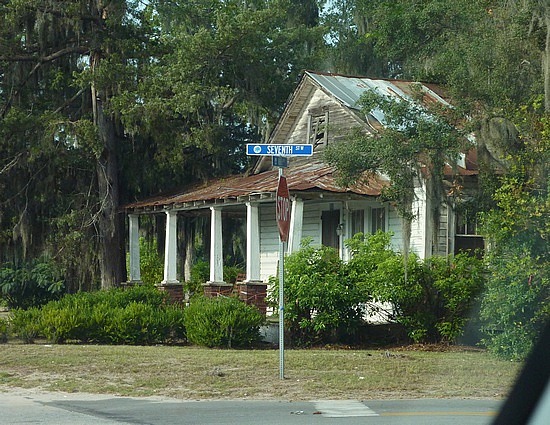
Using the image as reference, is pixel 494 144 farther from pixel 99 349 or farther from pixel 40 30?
pixel 40 30

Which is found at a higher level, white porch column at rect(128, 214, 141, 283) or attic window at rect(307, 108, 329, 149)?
attic window at rect(307, 108, 329, 149)

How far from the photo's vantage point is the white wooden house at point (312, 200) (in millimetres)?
19281

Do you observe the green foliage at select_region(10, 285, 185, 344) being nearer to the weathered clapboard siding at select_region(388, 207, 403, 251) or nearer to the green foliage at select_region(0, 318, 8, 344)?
the green foliage at select_region(0, 318, 8, 344)

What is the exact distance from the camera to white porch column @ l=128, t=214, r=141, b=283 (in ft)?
85.6

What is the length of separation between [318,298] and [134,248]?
10406 mm

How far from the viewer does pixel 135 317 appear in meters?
17.5

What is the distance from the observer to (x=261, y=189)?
20.2 meters

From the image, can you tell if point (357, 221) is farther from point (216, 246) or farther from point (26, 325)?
point (26, 325)

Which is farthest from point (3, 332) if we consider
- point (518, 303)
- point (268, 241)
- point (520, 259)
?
point (520, 259)

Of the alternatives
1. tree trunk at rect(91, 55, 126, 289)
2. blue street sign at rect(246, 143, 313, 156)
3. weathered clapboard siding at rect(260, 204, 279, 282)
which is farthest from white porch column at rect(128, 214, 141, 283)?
blue street sign at rect(246, 143, 313, 156)

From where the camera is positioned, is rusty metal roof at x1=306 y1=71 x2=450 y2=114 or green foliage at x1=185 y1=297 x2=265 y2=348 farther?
rusty metal roof at x1=306 y1=71 x2=450 y2=114

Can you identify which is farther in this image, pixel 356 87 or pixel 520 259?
pixel 356 87

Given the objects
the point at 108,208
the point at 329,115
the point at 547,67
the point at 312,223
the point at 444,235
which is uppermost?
the point at 329,115

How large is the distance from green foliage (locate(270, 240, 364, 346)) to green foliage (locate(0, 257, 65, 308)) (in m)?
12.4
